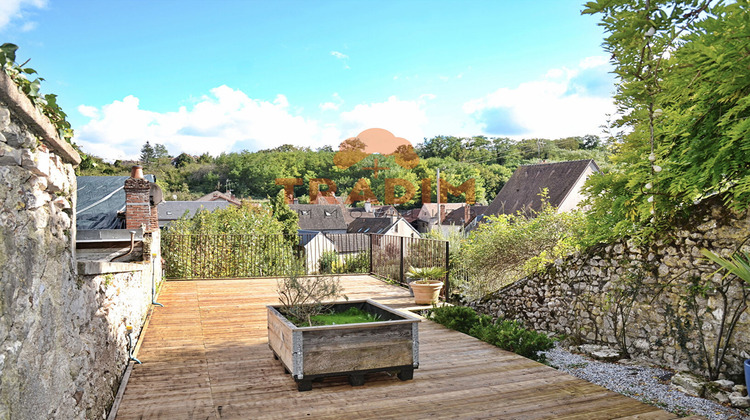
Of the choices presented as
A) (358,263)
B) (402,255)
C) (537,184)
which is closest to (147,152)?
(537,184)

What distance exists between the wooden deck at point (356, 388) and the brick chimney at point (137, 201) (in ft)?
11.2

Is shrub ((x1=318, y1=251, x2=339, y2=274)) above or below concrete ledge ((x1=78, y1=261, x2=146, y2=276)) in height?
below

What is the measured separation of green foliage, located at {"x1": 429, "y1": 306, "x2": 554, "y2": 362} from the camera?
209 inches

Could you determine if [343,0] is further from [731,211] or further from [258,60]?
[258,60]

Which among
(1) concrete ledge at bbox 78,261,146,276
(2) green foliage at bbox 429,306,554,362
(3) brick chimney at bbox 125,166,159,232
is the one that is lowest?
(2) green foliage at bbox 429,306,554,362

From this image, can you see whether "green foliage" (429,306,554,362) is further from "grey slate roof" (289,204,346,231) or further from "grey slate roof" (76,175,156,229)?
"grey slate roof" (289,204,346,231)

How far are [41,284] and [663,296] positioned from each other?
503cm

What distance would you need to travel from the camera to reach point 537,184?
23234mm

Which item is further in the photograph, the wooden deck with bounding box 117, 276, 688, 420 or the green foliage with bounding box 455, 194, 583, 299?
the green foliage with bounding box 455, 194, 583, 299

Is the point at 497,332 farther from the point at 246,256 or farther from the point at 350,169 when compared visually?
the point at 350,169

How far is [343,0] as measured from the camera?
997 centimetres

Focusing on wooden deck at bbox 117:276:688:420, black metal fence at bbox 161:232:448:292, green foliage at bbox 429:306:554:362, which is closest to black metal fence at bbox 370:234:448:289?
black metal fence at bbox 161:232:448:292

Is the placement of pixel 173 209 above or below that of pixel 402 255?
above

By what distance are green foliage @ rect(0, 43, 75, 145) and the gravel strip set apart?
4530mm
